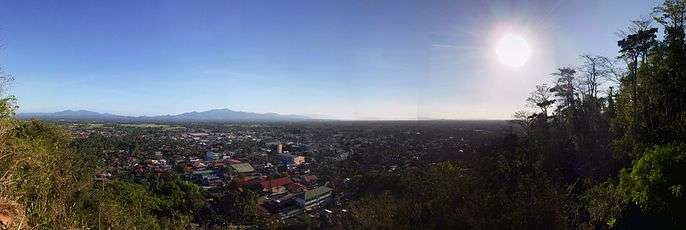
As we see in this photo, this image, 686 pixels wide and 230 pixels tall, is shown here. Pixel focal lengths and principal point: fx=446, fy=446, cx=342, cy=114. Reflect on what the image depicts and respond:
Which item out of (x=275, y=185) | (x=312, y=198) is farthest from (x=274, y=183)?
(x=312, y=198)

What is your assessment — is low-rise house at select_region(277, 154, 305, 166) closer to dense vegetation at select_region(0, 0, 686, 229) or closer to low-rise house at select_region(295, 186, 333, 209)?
low-rise house at select_region(295, 186, 333, 209)

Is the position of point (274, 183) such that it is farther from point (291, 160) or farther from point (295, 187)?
point (291, 160)

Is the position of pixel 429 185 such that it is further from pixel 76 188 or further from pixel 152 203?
pixel 152 203

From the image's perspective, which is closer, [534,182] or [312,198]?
[534,182]

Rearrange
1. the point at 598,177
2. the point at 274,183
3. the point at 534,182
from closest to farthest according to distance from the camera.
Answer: the point at 534,182 → the point at 598,177 → the point at 274,183

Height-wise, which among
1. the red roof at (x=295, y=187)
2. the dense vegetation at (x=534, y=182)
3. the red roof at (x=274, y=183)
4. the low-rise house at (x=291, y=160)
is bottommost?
the red roof at (x=295, y=187)

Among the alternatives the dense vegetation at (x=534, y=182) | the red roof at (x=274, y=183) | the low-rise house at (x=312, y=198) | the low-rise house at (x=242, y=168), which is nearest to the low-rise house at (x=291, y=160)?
the low-rise house at (x=242, y=168)

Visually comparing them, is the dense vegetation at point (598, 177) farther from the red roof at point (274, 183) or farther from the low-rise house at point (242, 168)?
the low-rise house at point (242, 168)
